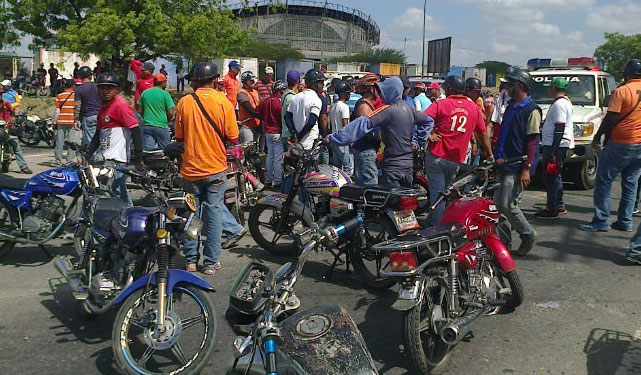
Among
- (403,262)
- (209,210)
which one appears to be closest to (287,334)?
(403,262)

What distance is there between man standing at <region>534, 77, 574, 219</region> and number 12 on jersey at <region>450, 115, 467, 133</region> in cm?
205

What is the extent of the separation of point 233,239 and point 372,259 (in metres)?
1.94

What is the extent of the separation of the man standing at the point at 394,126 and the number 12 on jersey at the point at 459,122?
0.27m

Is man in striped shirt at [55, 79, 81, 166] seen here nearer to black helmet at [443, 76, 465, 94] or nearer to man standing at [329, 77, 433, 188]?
man standing at [329, 77, 433, 188]

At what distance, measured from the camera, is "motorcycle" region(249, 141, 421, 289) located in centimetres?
473

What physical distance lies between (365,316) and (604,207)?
427 centimetres

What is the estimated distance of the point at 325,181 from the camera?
5.60m

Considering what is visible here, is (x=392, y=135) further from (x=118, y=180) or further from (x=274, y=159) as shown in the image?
(x=274, y=159)

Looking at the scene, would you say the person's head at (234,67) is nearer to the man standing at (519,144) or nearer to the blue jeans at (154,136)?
the blue jeans at (154,136)

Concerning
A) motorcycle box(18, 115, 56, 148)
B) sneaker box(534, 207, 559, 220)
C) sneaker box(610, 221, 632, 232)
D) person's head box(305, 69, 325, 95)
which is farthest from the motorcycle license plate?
motorcycle box(18, 115, 56, 148)

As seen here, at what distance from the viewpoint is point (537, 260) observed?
20.3 ft

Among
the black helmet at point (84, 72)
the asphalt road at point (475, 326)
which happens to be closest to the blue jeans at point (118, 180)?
the asphalt road at point (475, 326)

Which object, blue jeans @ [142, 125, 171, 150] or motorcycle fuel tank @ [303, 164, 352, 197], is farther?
blue jeans @ [142, 125, 171, 150]

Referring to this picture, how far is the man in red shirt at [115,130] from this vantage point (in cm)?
601
